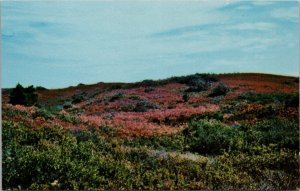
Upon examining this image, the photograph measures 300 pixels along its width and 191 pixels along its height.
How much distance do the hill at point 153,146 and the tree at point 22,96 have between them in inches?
78.3

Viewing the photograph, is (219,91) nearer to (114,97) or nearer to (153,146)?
(114,97)

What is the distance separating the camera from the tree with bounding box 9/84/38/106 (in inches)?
961

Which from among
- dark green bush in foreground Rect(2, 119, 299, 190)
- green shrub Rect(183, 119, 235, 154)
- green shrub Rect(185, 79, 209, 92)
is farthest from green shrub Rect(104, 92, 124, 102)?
dark green bush in foreground Rect(2, 119, 299, 190)

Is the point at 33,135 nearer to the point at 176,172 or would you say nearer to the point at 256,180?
the point at 176,172

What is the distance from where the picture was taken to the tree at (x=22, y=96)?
80.1ft

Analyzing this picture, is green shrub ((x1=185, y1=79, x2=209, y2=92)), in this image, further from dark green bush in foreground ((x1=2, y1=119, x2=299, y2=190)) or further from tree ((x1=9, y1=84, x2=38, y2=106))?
dark green bush in foreground ((x1=2, y1=119, x2=299, y2=190))

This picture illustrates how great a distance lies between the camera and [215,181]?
36.8ft

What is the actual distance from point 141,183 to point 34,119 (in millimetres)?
7330

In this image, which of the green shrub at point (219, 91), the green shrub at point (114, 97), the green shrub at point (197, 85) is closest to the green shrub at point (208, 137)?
the green shrub at point (114, 97)

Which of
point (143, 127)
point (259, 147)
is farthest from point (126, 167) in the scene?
point (143, 127)

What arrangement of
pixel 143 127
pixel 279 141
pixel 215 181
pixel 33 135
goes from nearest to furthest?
1. pixel 215 181
2. pixel 33 135
3. pixel 279 141
4. pixel 143 127

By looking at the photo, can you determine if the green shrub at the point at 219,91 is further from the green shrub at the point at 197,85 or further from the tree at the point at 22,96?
the tree at the point at 22,96

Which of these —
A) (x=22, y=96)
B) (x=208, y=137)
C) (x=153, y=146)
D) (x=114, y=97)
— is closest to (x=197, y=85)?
(x=114, y=97)

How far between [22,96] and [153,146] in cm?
1093
